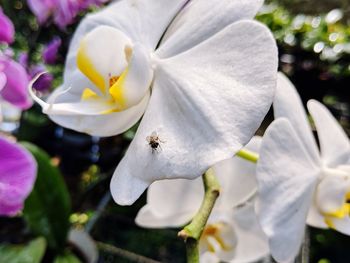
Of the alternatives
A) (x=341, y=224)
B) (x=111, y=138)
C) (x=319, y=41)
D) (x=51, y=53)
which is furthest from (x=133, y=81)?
(x=319, y=41)

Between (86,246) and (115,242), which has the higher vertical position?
(86,246)

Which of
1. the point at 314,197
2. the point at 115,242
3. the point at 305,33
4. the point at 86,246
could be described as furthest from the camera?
the point at 305,33

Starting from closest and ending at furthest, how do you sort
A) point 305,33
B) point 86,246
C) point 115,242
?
point 86,246 < point 115,242 < point 305,33

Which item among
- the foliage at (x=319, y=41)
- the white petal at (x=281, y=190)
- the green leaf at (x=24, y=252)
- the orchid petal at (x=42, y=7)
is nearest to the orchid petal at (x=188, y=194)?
the white petal at (x=281, y=190)

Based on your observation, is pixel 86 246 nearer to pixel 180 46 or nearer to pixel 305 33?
pixel 180 46

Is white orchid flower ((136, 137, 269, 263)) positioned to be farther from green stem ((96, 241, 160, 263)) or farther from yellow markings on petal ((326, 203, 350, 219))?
green stem ((96, 241, 160, 263))

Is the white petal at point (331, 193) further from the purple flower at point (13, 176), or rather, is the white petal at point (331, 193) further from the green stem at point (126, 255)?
the green stem at point (126, 255)

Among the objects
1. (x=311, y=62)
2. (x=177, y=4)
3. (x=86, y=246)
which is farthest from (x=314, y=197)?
(x=311, y=62)
